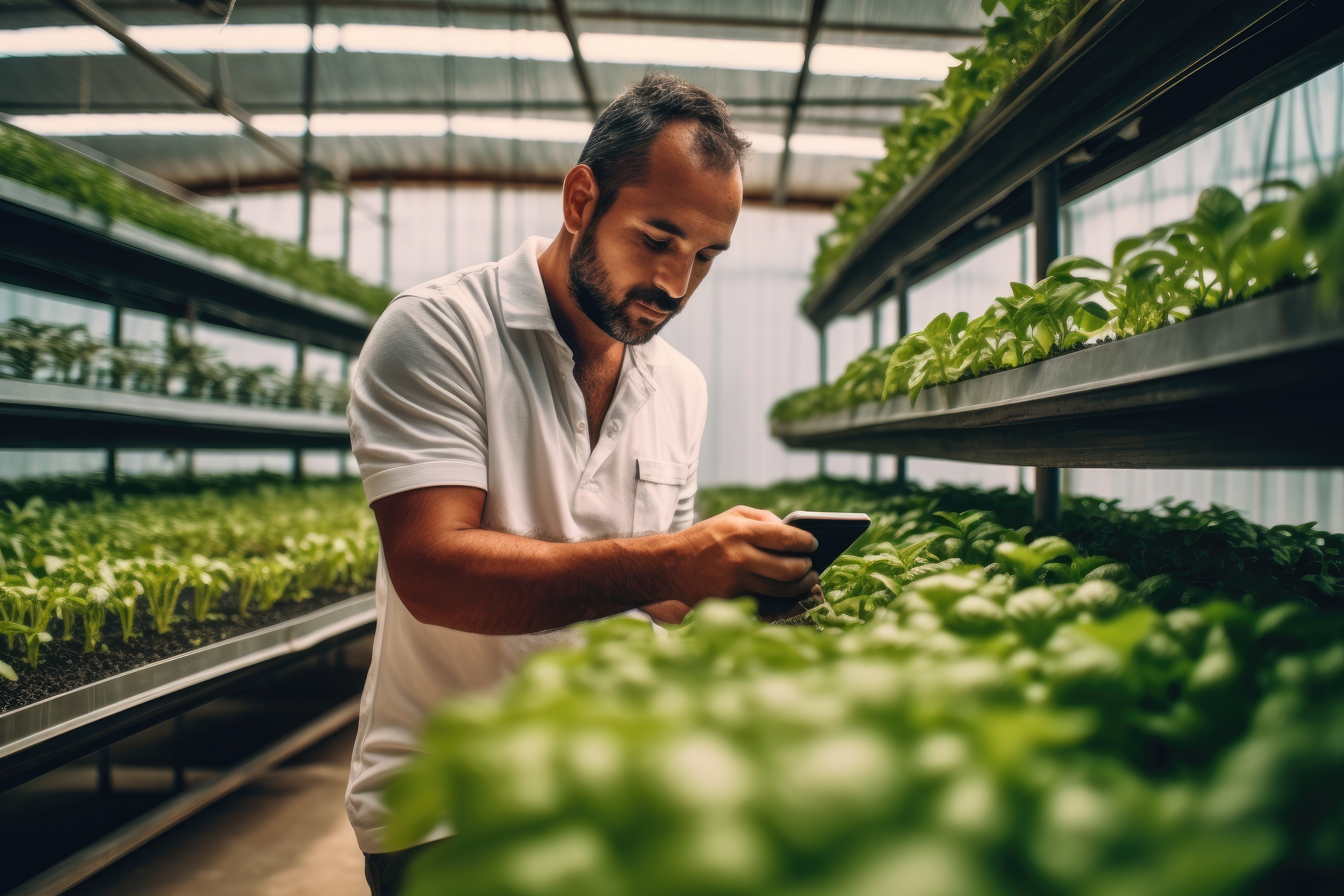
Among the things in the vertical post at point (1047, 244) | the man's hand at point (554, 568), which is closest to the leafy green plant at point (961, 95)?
the vertical post at point (1047, 244)

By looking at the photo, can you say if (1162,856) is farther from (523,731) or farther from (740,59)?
(740,59)

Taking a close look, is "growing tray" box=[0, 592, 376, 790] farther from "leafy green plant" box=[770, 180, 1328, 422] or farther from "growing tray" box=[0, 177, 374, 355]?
"leafy green plant" box=[770, 180, 1328, 422]

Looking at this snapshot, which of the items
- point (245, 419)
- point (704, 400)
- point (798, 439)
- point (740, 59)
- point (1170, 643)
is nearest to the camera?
point (1170, 643)

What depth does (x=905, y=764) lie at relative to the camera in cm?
28

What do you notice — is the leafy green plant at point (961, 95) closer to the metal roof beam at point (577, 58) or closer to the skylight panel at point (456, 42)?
the metal roof beam at point (577, 58)

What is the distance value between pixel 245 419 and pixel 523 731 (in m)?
3.00

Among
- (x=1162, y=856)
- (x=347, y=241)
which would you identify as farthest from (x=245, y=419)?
(x=1162, y=856)

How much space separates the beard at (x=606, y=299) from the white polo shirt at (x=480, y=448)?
74 mm

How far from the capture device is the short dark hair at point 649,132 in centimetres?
110

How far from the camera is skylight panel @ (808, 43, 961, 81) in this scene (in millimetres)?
3988

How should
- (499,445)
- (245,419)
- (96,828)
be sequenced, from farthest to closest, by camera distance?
1. (245,419)
2. (96,828)
3. (499,445)

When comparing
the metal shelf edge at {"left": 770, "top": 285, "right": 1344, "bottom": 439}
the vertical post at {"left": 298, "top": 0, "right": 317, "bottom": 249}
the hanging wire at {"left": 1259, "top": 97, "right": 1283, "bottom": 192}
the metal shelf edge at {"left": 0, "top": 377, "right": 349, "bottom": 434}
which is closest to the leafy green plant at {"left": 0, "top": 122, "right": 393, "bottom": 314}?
the vertical post at {"left": 298, "top": 0, "right": 317, "bottom": 249}

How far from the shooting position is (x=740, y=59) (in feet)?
14.1

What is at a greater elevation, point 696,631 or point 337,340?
point 337,340
